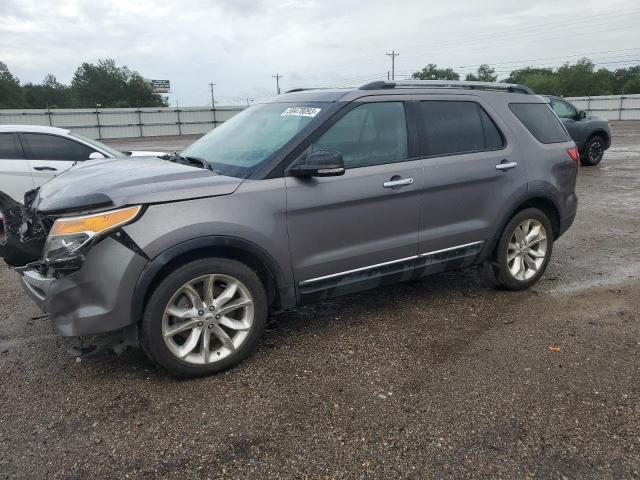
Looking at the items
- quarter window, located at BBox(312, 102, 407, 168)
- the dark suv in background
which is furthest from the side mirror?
the dark suv in background

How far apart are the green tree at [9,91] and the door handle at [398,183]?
87932 millimetres

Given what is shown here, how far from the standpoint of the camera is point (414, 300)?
463 cm

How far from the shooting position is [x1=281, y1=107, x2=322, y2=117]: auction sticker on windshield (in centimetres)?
370

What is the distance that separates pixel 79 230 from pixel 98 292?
1.19 ft

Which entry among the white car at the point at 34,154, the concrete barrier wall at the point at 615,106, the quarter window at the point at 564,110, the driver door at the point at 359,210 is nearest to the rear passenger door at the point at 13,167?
the white car at the point at 34,154

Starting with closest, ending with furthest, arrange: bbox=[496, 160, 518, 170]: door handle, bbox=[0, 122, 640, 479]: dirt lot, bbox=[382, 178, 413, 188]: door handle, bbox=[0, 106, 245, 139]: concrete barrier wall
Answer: bbox=[0, 122, 640, 479]: dirt lot
bbox=[382, 178, 413, 188]: door handle
bbox=[496, 160, 518, 170]: door handle
bbox=[0, 106, 245, 139]: concrete barrier wall

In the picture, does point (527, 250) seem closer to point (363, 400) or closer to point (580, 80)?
point (363, 400)

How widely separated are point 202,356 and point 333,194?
1.36m

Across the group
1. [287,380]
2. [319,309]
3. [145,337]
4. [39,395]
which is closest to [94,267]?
[145,337]

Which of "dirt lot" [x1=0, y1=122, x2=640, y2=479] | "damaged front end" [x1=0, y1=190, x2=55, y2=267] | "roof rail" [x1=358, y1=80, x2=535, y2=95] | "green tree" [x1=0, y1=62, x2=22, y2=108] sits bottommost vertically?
"dirt lot" [x1=0, y1=122, x2=640, y2=479]

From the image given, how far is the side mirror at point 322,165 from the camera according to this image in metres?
3.32

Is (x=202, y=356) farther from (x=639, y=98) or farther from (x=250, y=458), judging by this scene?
(x=639, y=98)

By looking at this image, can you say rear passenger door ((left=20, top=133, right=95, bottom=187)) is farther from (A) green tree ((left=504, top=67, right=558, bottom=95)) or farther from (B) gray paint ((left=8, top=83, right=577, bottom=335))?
(A) green tree ((left=504, top=67, right=558, bottom=95))

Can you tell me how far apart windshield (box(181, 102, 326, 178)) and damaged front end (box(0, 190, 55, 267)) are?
113 centimetres
